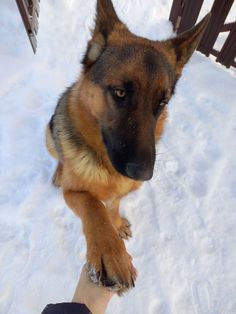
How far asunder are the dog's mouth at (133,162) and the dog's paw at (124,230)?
139 centimetres

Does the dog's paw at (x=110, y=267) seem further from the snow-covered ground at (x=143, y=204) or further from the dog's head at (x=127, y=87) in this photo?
the snow-covered ground at (x=143, y=204)

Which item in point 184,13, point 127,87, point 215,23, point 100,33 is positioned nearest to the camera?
point 127,87

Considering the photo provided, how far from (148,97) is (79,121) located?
72 centimetres

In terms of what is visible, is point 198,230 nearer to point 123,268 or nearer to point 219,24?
point 123,268

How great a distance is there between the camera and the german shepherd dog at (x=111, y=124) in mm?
2023

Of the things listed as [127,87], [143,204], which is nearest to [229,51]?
[143,204]

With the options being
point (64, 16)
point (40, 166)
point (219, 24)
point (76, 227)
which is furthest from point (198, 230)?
point (64, 16)

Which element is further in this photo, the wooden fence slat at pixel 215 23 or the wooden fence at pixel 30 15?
the wooden fence slat at pixel 215 23

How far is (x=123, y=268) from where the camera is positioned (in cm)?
189

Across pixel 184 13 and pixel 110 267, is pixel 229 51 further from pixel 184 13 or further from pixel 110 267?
pixel 110 267

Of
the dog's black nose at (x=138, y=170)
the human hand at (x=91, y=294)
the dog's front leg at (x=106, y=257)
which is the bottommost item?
the human hand at (x=91, y=294)

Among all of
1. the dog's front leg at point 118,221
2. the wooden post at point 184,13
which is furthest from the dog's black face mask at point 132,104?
the wooden post at point 184,13

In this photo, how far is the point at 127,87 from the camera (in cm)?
215

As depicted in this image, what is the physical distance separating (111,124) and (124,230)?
5.06ft
